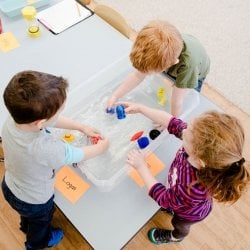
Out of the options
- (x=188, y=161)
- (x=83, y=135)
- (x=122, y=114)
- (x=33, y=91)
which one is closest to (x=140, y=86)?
(x=122, y=114)

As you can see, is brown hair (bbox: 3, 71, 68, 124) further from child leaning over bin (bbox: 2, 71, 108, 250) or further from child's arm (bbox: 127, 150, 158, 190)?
child's arm (bbox: 127, 150, 158, 190)

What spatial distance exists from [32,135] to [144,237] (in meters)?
0.82

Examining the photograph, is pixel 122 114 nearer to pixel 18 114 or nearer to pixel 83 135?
pixel 83 135

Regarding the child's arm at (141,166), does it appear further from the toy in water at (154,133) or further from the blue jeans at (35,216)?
the blue jeans at (35,216)

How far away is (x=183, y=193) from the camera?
94 centimetres

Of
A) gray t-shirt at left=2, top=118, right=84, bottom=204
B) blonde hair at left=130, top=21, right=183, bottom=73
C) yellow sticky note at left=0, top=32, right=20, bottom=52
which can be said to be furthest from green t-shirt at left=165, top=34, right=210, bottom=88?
yellow sticky note at left=0, top=32, right=20, bottom=52

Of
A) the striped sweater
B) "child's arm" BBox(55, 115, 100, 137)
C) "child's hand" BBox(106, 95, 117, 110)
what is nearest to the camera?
the striped sweater

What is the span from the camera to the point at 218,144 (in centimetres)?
81

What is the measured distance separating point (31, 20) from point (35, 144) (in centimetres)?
85

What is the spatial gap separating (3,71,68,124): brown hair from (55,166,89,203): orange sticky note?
1.04 feet

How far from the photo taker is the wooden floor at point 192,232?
1448 mm

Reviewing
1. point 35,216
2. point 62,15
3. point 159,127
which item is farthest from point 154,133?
point 62,15

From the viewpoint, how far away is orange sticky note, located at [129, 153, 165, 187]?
112cm

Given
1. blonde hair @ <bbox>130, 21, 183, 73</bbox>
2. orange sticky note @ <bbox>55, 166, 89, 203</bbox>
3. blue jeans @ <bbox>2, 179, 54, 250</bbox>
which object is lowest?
blue jeans @ <bbox>2, 179, 54, 250</bbox>
